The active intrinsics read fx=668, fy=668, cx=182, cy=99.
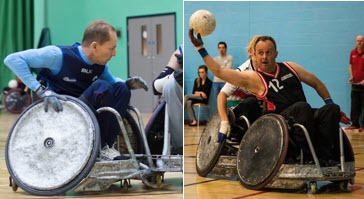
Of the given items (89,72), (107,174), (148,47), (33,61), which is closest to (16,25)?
(148,47)

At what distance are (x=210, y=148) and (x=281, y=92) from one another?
737 mm

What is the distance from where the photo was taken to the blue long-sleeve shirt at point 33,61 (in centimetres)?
399

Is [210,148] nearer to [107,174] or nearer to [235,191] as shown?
[235,191]

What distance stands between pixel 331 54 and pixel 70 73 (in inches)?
284

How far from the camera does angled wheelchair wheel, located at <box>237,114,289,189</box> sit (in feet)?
13.4

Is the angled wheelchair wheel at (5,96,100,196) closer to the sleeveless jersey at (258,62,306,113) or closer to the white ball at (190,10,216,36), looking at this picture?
the white ball at (190,10,216,36)

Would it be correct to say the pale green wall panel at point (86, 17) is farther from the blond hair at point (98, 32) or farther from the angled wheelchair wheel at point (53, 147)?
the angled wheelchair wheel at point (53, 147)

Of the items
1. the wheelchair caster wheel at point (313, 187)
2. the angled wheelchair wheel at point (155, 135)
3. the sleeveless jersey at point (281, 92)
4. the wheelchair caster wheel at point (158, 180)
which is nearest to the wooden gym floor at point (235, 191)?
the wheelchair caster wheel at point (313, 187)

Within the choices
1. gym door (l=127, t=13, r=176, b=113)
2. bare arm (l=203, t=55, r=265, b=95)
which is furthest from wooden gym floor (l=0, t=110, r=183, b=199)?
gym door (l=127, t=13, r=176, b=113)

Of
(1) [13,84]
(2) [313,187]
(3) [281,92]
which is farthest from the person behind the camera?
(1) [13,84]

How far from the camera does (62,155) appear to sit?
3.85 meters

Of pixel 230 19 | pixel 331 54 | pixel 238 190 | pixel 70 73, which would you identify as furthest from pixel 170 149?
pixel 230 19

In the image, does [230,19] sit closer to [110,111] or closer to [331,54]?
[331,54]

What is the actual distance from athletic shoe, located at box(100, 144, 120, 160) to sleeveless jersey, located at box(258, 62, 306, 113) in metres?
1.10
